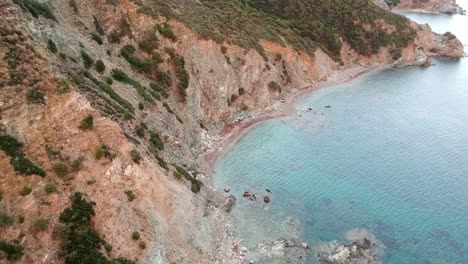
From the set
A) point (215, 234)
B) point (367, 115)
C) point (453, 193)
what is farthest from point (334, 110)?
point (215, 234)

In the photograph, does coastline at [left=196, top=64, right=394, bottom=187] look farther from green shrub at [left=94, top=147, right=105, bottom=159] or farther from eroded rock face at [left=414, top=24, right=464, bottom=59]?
eroded rock face at [left=414, top=24, right=464, bottom=59]

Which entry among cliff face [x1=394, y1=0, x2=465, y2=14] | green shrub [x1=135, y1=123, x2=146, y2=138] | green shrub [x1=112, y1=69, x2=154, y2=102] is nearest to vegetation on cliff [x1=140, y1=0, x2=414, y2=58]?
green shrub [x1=112, y1=69, x2=154, y2=102]

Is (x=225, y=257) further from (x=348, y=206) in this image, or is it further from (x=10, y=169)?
(x=10, y=169)

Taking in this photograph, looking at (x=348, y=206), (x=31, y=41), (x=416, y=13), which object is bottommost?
(x=416, y=13)

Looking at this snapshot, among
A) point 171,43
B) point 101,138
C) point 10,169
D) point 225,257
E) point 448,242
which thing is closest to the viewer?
point 10,169

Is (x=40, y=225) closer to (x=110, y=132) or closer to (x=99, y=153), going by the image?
(x=99, y=153)

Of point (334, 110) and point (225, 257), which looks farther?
point (334, 110)

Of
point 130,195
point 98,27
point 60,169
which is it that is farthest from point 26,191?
point 98,27
